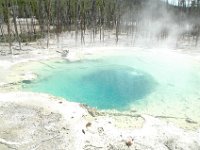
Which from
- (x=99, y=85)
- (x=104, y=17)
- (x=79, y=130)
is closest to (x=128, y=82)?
(x=99, y=85)

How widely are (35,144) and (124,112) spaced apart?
4166 mm

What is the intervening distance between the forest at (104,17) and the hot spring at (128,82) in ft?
32.4

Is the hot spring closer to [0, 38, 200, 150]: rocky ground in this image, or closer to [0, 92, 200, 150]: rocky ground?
[0, 38, 200, 150]: rocky ground

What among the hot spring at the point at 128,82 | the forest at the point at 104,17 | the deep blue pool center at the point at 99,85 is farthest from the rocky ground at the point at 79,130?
the forest at the point at 104,17

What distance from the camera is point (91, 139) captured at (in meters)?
9.89

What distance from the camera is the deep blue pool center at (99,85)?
46.0 ft

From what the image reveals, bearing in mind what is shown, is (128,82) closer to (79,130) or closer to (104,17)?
(79,130)

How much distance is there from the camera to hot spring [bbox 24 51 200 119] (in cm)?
1345

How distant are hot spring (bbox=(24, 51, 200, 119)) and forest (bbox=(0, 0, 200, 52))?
9867 mm

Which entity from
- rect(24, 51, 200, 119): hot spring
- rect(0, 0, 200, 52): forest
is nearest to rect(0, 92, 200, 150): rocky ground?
rect(24, 51, 200, 119): hot spring

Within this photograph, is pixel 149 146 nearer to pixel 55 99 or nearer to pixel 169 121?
pixel 169 121

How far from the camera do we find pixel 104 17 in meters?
35.4

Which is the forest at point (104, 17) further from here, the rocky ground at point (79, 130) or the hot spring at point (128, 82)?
the rocky ground at point (79, 130)

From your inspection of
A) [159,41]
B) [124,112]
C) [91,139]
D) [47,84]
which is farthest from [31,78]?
[159,41]
